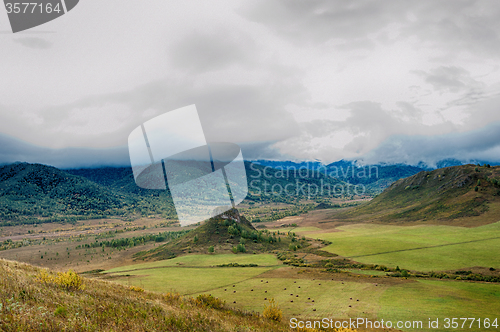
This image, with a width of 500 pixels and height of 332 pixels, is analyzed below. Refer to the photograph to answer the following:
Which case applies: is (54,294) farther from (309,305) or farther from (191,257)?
(191,257)

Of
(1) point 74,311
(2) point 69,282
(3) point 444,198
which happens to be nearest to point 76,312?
(1) point 74,311

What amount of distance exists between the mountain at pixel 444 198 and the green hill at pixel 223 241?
164 feet

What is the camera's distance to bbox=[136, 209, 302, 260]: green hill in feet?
179

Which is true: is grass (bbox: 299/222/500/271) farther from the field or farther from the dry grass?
the dry grass

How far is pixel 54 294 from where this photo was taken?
875 cm

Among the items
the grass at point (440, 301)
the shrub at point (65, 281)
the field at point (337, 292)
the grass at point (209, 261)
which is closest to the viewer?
the shrub at point (65, 281)

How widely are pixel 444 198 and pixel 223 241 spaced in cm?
8209

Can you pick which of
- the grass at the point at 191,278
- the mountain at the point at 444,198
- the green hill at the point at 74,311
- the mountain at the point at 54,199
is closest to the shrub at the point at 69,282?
the green hill at the point at 74,311

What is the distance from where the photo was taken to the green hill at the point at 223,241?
5458 centimetres

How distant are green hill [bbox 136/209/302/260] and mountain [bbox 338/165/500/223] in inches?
1971

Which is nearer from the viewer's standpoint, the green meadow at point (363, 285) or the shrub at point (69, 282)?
the shrub at point (69, 282)

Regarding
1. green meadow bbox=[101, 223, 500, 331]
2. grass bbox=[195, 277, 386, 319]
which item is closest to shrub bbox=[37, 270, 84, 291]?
green meadow bbox=[101, 223, 500, 331]

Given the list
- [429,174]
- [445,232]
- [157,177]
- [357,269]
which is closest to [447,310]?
[357,269]

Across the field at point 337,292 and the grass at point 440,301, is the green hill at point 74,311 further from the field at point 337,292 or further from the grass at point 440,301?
the grass at point 440,301
